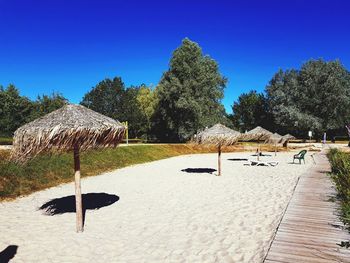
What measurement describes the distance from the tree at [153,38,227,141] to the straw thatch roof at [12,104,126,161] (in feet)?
115

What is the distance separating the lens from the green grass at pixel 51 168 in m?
14.4

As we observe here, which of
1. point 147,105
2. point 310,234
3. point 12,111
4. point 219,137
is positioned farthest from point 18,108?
point 310,234

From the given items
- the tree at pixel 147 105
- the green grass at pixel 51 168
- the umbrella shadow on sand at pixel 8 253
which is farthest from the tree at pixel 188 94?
the umbrella shadow on sand at pixel 8 253

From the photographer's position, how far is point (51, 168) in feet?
58.6

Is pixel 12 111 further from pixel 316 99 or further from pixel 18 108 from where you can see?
pixel 316 99

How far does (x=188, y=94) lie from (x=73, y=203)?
33.6 meters

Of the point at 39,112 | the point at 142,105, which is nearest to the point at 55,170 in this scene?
the point at 39,112

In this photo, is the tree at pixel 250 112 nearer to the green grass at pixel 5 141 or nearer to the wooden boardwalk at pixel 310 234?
the green grass at pixel 5 141

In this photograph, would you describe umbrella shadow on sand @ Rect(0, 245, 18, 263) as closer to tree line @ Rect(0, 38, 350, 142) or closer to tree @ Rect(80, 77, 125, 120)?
tree line @ Rect(0, 38, 350, 142)

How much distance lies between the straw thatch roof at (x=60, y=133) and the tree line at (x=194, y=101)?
1134 inches

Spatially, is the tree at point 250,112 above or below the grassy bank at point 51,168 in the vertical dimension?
above

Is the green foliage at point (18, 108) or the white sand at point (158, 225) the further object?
the green foliage at point (18, 108)

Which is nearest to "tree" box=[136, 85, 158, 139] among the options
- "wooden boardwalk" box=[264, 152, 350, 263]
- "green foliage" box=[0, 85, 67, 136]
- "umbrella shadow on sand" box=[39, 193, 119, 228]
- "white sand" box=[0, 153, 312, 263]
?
"green foliage" box=[0, 85, 67, 136]

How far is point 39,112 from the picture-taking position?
36219 mm
